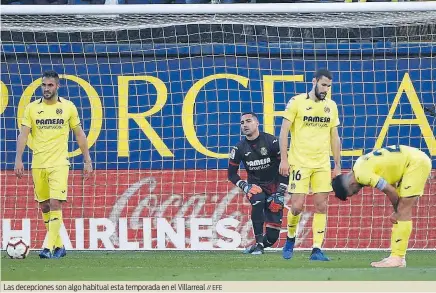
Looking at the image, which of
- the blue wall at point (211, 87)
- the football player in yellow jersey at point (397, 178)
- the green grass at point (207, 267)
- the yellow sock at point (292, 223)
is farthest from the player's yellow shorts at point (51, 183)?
the football player in yellow jersey at point (397, 178)

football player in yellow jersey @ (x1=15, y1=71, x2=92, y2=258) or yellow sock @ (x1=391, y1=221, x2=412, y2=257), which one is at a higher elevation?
football player in yellow jersey @ (x1=15, y1=71, x2=92, y2=258)

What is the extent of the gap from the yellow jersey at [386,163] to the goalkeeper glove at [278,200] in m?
2.60

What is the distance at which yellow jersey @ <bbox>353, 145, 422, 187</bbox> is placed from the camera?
11.0 m

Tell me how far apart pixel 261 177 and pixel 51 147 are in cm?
253

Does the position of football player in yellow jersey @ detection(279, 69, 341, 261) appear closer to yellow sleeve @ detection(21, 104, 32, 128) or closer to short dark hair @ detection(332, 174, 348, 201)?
short dark hair @ detection(332, 174, 348, 201)

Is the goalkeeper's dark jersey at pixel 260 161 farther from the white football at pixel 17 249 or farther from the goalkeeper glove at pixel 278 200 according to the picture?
the white football at pixel 17 249

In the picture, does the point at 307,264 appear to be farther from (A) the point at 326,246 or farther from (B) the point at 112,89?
(B) the point at 112,89

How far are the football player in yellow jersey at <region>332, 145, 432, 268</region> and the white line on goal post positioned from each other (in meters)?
2.74

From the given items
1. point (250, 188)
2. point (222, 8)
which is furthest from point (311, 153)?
point (222, 8)

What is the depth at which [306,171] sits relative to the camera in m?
12.4

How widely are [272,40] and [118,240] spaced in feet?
10.2

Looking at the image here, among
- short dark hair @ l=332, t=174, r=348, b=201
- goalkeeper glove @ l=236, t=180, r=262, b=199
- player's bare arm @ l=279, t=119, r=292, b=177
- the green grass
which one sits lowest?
the green grass

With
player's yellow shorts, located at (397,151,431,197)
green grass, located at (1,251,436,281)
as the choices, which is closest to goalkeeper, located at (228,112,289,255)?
green grass, located at (1,251,436,281)

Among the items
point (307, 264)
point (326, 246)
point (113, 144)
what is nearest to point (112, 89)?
point (113, 144)
